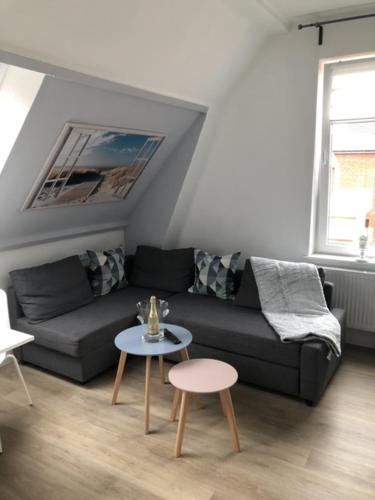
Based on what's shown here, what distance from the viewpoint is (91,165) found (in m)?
3.26

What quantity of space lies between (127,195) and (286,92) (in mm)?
1705

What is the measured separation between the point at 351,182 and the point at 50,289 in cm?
259

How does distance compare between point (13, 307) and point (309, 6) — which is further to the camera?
point (13, 307)

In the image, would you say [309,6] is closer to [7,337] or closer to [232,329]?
[232,329]

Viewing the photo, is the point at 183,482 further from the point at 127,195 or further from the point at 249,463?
the point at 127,195

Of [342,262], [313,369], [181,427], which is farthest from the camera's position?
[342,262]

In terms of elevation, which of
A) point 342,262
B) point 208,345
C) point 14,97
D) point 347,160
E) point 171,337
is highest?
point 14,97

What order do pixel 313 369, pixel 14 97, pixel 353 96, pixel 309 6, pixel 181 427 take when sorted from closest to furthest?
1. pixel 181 427
2. pixel 14 97
3. pixel 313 369
4. pixel 309 6
5. pixel 353 96

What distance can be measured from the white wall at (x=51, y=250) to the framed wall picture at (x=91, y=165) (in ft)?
1.31

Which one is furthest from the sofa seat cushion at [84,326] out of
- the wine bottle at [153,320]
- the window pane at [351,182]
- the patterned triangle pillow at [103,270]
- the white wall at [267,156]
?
the window pane at [351,182]

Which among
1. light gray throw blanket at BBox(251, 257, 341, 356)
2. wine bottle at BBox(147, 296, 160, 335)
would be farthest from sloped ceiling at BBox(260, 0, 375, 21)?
wine bottle at BBox(147, 296, 160, 335)

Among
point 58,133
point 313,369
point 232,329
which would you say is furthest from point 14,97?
point 313,369

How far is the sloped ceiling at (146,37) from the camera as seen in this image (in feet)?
6.23

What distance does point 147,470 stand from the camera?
2.14 meters
